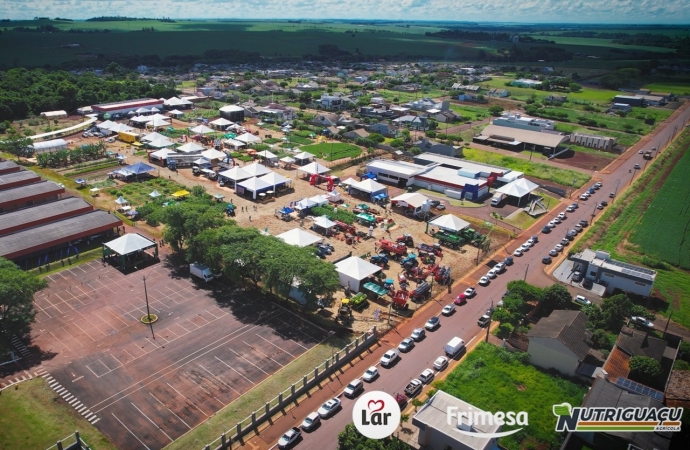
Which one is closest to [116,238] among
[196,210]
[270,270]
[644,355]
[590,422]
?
[196,210]

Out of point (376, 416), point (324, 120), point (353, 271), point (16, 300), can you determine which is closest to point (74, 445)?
point (16, 300)

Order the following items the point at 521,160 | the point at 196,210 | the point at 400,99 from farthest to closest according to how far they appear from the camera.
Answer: the point at 400,99, the point at 521,160, the point at 196,210

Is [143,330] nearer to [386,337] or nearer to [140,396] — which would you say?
[140,396]

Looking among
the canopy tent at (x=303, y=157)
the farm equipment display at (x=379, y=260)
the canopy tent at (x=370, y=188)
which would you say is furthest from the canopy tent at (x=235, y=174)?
the farm equipment display at (x=379, y=260)

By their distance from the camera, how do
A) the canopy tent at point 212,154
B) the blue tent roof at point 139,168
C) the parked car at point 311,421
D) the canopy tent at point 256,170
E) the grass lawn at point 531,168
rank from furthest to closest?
the grass lawn at point 531,168 < the canopy tent at point 212,154 < the blue tent roof at point 139,168 < the canopy tent at point 256,170 < the parked car at point 311,421

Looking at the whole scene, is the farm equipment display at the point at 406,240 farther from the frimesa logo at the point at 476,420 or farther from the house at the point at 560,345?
the frimesa logo at the point at 476,420

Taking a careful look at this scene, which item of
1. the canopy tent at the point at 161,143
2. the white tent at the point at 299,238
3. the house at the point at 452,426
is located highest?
the house at the point at 452,426
